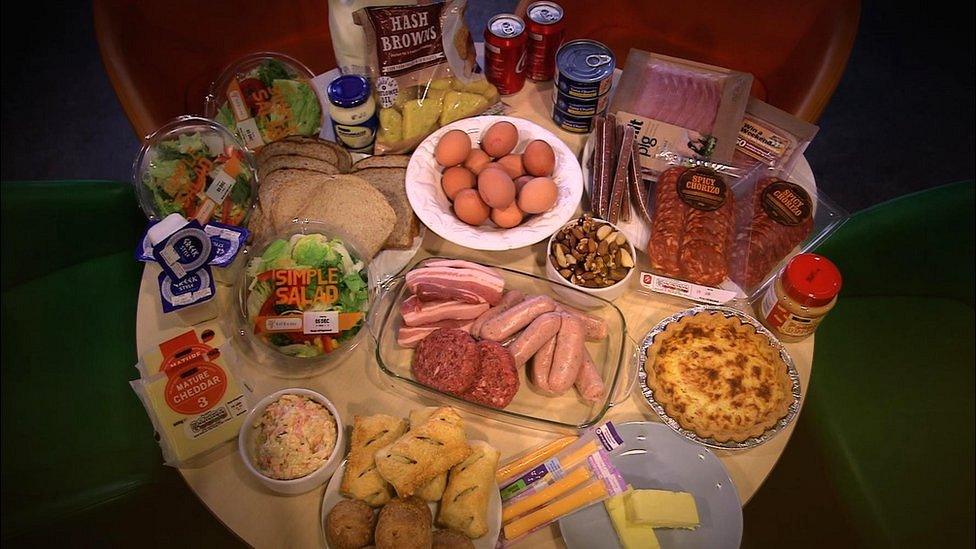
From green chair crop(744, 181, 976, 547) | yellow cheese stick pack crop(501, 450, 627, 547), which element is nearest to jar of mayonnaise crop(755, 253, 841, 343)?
green chair crop(744, 181, 976, 547)

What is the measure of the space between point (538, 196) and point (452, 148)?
0.28 meters

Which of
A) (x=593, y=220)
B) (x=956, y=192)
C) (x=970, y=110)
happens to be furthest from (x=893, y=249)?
(x=970, y=110)

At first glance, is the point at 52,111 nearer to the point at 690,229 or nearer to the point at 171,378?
the point at 171,378

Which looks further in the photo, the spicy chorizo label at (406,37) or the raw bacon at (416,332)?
the spicy chorizo label at (406,37)

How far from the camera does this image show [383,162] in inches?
73.1

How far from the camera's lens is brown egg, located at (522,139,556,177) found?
5.78 feet

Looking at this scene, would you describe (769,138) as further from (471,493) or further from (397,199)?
(471,493)

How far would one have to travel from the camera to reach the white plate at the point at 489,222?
1.65 metres

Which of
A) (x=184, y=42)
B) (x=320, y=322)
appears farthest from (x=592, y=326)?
(x=184, y=42)

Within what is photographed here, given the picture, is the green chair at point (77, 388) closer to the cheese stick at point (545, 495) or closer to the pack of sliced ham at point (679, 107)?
the cheese stick at point (545, 495)

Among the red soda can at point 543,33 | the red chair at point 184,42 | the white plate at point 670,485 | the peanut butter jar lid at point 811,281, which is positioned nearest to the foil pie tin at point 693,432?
the white plate at point 670,485

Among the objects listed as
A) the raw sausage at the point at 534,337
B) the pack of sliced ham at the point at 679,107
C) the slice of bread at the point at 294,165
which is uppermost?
the pack of sliced ham at the point at 679,107

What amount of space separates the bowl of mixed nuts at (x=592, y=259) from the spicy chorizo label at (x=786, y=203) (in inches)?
16.0

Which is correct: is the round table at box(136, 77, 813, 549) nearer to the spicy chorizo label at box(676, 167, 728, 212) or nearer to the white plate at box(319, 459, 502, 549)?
the white plate at box(319, 459, 502, 549)
